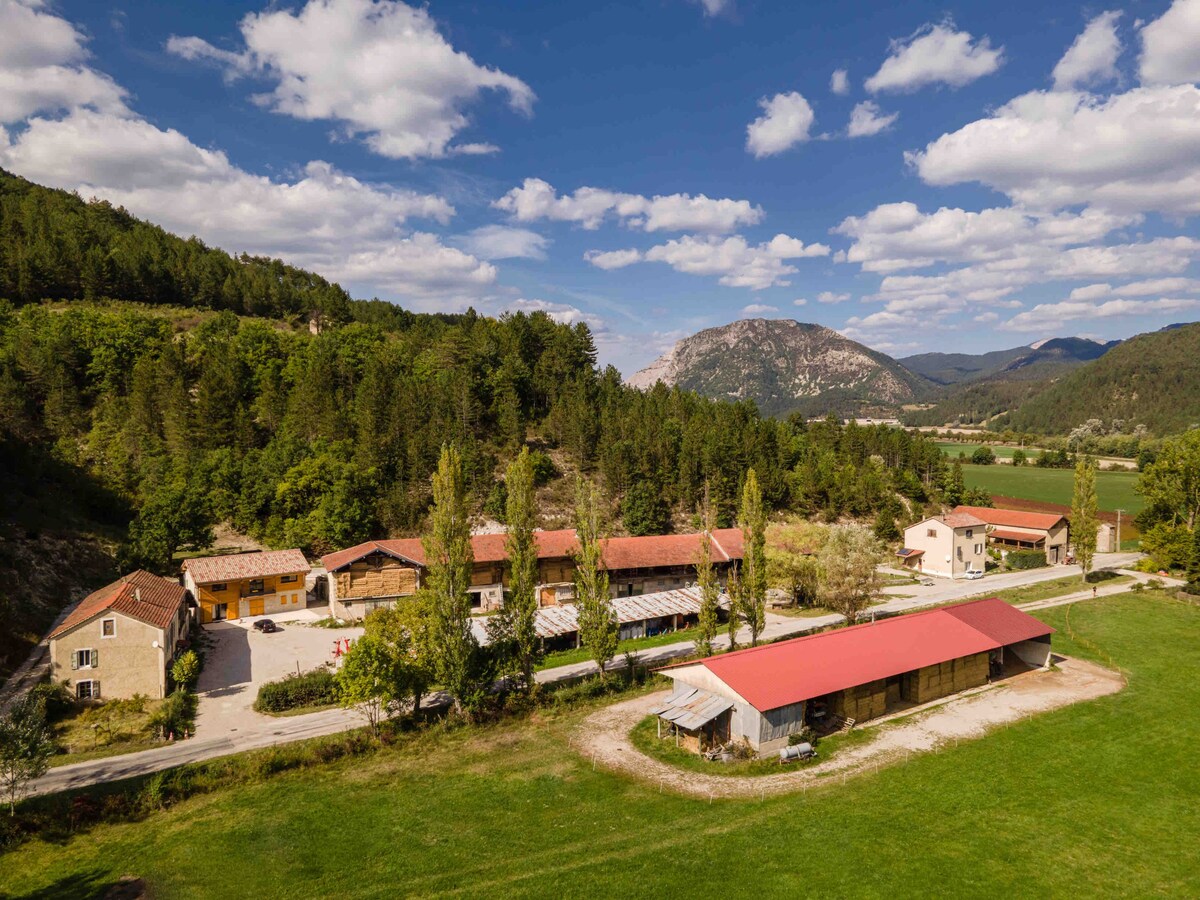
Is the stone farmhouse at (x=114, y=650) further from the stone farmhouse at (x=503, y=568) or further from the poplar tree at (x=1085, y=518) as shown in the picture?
the poplar tree at (x=1085, y=518)

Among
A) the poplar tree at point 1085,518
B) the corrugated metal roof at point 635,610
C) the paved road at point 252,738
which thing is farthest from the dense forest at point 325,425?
the poplar tree at point 1085,518

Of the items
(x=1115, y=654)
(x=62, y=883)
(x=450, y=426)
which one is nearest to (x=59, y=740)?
(x=62, y=883)

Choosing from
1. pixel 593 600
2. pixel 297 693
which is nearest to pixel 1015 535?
pixel 593 600

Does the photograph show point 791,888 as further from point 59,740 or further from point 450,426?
point 450,426

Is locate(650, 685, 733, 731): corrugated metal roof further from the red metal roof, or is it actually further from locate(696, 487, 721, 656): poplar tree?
the red metal roof

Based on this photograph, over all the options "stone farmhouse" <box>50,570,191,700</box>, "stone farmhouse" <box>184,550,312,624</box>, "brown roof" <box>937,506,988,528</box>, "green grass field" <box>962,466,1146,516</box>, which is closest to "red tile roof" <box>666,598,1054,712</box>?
"stone farmhouse" <box>50,570,191,700</box>

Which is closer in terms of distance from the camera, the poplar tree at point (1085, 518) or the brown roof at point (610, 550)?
the brown roof at point (610, 550)

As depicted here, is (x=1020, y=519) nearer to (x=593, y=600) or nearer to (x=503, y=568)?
(x=503, y=568)
